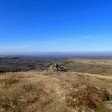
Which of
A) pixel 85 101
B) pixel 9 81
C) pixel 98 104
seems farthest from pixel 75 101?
pixel 9 81

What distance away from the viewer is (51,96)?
3034 centimetres

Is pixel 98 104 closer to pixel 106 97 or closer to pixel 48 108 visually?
pixel 106 97

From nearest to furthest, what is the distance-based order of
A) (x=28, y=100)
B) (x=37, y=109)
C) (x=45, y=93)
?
1. (x=37, y=109)
2. (x=28, y=100)
3. (x=45, y=93)

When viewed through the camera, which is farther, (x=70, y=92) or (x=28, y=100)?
(x=70, y=92)

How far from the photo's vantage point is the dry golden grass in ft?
89.9

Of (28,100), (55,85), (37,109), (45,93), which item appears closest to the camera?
(37,109)

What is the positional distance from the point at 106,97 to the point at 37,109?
11.5 metres

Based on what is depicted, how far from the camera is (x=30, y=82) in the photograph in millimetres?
35156

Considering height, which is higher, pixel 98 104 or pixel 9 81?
pixel 9 81

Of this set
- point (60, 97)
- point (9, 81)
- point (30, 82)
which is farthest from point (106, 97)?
point (9, 81)

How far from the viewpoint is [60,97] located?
98.5ft

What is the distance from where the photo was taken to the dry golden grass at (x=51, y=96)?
27.4 meters

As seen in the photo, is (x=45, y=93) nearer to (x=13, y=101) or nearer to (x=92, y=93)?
(x=13, y=101)

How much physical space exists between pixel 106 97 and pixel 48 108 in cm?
1011
